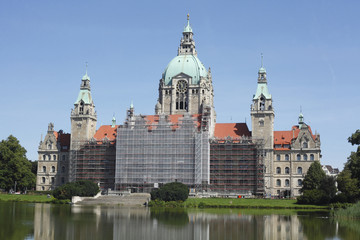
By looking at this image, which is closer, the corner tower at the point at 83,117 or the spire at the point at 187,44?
the corner tower at the point at 83,117

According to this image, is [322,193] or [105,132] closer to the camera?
[322,193]

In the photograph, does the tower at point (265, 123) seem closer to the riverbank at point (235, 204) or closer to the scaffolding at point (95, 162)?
the riverbank at point (235, 204)

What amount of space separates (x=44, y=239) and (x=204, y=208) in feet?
141

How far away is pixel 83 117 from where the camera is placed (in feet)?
368

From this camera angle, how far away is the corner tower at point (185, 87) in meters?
111

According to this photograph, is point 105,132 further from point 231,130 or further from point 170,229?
point 170,229

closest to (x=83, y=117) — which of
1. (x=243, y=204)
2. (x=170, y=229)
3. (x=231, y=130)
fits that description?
(x=231, y=130)

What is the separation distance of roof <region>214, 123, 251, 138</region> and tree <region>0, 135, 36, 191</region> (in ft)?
135

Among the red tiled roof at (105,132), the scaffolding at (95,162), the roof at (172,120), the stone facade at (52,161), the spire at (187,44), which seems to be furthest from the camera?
the spire at (187,44)

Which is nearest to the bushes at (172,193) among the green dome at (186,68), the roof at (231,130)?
the roof at (231,130)

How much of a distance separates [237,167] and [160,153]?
53.3 feet

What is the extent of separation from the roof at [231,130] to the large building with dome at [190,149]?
0.21 meters

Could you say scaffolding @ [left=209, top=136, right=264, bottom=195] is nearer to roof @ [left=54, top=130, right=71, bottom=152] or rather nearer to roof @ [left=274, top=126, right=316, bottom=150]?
roof @ [left=274, top=126, right=316, bottom=150]

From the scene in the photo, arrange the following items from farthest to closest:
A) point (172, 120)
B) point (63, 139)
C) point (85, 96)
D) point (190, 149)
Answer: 1. point (63, 139)
2. point (85, 96)
3. point (172, 120)
4. point (190, 149)
